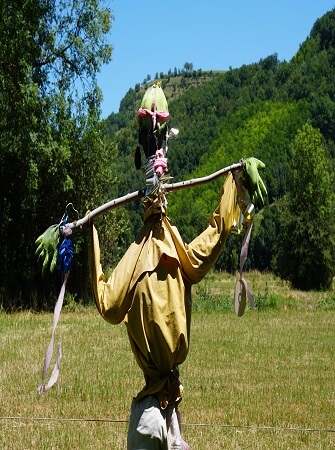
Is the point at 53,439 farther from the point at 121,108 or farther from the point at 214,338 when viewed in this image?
the point at 121,108

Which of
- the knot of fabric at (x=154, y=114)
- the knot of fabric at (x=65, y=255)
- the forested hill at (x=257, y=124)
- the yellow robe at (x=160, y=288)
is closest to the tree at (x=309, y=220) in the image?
the forested hill at (x=257, y=124)

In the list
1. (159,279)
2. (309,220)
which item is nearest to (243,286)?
(159,279)

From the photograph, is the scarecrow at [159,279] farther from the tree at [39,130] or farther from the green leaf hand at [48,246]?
the tree at [39,130]

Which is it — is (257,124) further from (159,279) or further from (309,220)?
(159,279)

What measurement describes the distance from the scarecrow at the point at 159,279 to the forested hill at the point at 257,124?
53371 mm

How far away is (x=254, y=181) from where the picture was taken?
480 cm

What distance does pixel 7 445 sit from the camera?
704 cm

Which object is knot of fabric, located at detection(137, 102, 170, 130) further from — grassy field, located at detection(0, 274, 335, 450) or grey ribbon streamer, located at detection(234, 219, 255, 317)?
grassy field, located at detection(0, 274, 335, 450)

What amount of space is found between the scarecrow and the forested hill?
5337 centimetres

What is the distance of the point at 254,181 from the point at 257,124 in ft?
256

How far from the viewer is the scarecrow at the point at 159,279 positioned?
4.52 metres

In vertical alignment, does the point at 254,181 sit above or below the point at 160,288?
above

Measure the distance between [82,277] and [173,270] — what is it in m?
16.3

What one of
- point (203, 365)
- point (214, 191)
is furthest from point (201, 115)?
point (203, 365)
